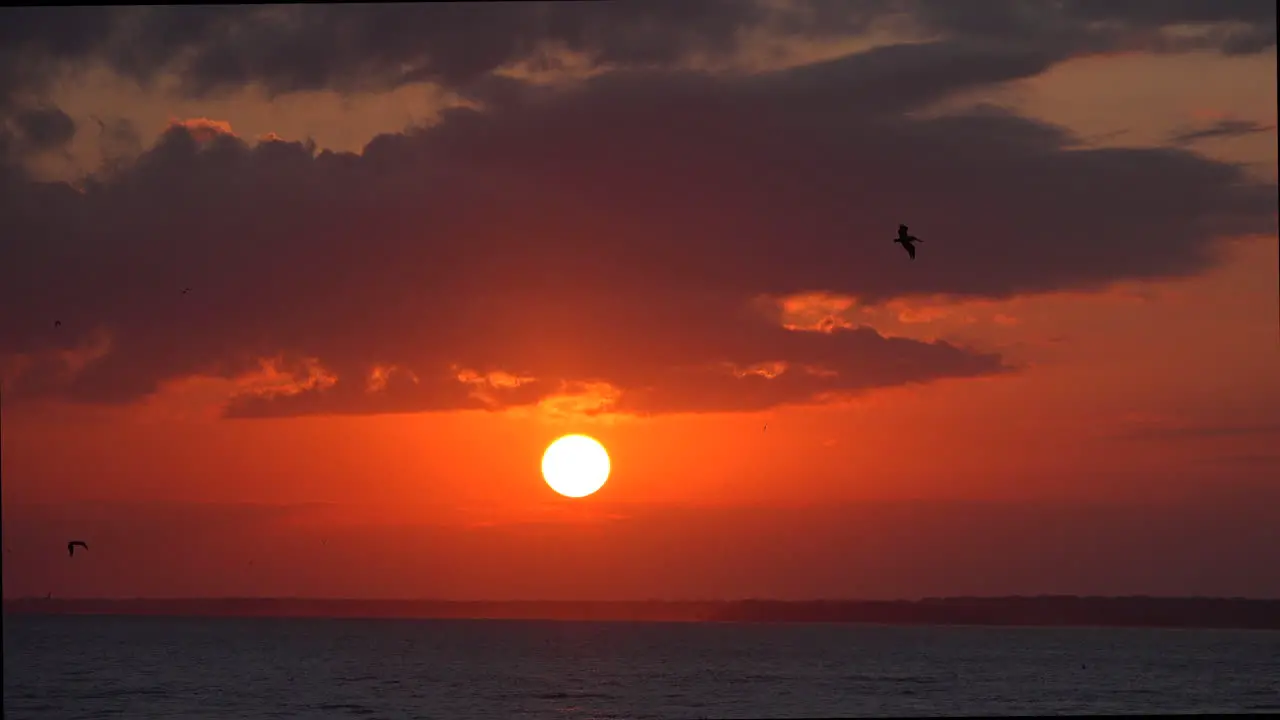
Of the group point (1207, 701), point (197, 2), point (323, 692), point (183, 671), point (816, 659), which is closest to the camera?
point (197, 2)

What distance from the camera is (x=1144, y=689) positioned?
12050 centimetres

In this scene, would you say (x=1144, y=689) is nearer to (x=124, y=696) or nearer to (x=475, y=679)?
(x=475, y=679)

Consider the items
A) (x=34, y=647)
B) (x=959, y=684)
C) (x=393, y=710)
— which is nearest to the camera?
(x=393, y=710)

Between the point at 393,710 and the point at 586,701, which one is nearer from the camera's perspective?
→ the point at 393,710

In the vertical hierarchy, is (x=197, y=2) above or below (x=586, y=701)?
above

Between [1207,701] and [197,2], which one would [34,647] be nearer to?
[1207,701]

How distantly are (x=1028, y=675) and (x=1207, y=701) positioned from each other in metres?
40.7

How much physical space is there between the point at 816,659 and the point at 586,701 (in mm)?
85060

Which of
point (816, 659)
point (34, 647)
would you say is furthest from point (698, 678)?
point (34, 647)

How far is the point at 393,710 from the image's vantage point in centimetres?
9638

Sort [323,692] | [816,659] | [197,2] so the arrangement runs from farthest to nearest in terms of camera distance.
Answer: [816,659]
[323,692]
[197,2]

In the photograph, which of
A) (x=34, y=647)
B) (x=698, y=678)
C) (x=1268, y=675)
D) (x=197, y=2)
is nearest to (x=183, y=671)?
(x=698, y=678)

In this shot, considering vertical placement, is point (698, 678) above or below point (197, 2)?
below

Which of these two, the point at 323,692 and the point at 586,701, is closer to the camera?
the point at 586,701
